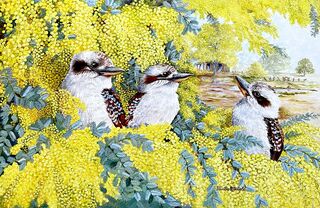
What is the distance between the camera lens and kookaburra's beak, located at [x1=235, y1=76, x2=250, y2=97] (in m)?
1.41

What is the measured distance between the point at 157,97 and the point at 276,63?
346mm

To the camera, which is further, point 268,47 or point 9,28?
point 268,47

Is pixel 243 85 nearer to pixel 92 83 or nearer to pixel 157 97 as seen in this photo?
pixel 157 97

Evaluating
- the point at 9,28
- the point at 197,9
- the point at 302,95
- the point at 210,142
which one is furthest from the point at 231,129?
the point at 9,28

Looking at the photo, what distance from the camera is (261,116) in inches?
55.2

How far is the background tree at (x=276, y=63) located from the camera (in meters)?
1.43

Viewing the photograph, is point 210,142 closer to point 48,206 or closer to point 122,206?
point 122,206

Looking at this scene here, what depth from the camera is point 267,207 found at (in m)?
1.39

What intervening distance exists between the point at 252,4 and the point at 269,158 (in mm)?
425

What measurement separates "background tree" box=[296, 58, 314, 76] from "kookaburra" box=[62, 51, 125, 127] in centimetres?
49

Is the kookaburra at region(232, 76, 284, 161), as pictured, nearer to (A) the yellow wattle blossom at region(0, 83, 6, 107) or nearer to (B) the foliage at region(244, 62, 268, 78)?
(B) the foliage at region(244, 62, 268, 78)

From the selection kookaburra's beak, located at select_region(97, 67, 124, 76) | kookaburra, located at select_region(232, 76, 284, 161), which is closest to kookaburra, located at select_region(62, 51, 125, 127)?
kookaburra's beak, located at select_region(97, 67, 124, 76)

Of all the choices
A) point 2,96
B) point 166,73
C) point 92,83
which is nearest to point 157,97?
point 166,73

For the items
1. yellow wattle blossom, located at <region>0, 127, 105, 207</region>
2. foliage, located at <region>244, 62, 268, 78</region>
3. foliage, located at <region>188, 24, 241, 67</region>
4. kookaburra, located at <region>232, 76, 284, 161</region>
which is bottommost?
yellow wattle blossom, located at <region>0, 127, 105, 207</region>
